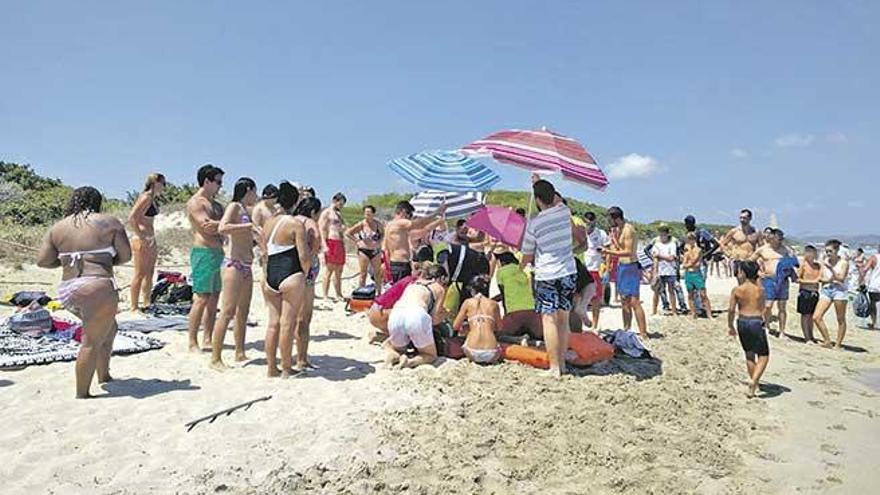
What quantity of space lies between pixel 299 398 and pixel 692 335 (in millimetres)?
5879

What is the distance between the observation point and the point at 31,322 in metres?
6.64

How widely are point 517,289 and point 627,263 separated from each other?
2.25m

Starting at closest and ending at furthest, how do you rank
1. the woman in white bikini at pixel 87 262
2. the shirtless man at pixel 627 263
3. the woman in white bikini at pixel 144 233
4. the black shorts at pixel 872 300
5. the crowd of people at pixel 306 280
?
the woman in white bikini at pixel 87 262 < the crowd of people at pixel 306 280 < the woman in white bikini at pixel 144 233 < the shirtless man at pixel 627 263 < the black shorts at pixel 872 300

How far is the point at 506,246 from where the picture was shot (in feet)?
23.7

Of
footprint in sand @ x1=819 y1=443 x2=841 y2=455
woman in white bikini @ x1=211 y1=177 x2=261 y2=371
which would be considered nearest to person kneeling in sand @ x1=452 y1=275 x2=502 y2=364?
woman in white bikini @ x1=211 y1=177 x2=261 y2=371

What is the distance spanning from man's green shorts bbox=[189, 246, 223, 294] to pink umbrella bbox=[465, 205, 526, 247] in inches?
106

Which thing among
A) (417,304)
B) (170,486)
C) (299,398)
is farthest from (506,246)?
(170,486)

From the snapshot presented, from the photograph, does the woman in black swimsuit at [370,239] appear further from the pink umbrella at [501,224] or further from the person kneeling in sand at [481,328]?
the person kneeling in sand at [481,328]

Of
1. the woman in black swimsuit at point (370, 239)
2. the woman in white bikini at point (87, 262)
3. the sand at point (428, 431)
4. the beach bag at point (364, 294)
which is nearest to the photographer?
the sand at point (428, 431)

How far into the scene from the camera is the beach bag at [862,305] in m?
10.8

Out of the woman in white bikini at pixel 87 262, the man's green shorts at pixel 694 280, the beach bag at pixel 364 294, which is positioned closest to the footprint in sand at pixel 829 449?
the woman in white bikini at pixel 87 262

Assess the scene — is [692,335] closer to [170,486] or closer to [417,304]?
[417,304]

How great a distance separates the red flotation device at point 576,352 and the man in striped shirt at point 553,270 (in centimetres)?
19

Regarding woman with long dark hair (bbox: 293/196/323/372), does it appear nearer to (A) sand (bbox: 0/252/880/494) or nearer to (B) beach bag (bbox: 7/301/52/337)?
(A) sand (bbox: 0/252/880/494)
